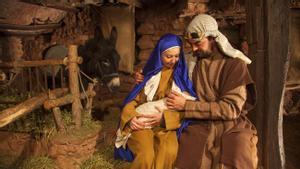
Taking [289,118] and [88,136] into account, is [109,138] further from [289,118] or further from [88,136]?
[289,118]

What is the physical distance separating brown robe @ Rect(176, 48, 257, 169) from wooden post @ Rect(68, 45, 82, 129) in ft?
6.40

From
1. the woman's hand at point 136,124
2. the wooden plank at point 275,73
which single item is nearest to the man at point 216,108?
the woman's hand at point 136,124

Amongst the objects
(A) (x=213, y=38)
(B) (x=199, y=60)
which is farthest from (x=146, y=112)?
(A) (x=213, y=38)

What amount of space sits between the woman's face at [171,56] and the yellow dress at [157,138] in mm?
102

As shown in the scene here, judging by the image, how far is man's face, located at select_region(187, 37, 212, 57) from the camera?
2.55 m

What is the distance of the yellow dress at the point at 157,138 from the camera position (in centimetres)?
257

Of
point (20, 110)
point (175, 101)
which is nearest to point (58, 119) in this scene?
point (20, 110)

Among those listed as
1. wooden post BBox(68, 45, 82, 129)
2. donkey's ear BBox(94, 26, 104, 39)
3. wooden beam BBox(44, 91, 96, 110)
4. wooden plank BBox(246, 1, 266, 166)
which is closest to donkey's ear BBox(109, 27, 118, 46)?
donkey's ear BBox(94, 26, 104, 39)

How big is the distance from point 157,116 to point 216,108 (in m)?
0.51

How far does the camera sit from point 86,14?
24.2 feet

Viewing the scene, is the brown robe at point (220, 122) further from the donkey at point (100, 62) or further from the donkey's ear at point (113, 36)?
the donkey's ear at point (113, 36)

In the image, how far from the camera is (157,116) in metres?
2.67

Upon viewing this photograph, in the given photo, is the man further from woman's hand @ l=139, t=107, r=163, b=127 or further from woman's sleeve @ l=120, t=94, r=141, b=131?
woman's sleeve @ l=120, t=94, r=141, b=131

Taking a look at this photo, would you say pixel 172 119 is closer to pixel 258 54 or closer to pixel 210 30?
pixel 210 30
